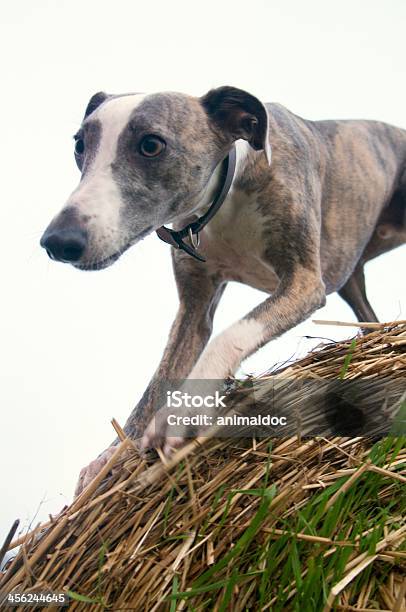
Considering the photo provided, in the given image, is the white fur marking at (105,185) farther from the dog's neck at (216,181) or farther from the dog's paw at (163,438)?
the dog's paw at (163,438)

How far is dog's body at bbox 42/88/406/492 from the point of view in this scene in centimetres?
243

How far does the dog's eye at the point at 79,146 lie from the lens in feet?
8.71

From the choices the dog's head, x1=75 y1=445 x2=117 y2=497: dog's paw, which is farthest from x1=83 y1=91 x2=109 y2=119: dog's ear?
x1=75 y1=445 x2=117 y2=497: dog's paw

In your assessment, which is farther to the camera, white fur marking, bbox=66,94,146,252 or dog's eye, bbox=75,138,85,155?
dog's eye, bbox=75,138,85,155

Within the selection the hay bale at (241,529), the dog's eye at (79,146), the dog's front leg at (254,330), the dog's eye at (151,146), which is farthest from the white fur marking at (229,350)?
the dog's eye at (79,146)

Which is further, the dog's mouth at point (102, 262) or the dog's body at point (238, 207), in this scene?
the dog's body at point (238, 207)

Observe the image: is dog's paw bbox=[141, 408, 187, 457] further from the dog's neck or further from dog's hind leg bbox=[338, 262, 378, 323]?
dog's hind leg bbox=[338, 262, 378, 323]

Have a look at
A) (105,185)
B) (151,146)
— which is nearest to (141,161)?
(151,146)

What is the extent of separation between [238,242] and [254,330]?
0.59 metres

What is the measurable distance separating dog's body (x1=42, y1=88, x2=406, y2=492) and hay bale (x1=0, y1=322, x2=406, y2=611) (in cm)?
17

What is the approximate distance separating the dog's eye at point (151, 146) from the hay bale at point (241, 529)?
89 cm

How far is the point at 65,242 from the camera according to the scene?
7.30 feet

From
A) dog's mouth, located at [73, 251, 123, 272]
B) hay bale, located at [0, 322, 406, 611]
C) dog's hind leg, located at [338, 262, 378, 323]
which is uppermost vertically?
dog's mouth, located at [73, 251, 123, 272]

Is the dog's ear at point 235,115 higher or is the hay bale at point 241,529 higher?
the dog's ear at point 235,115
